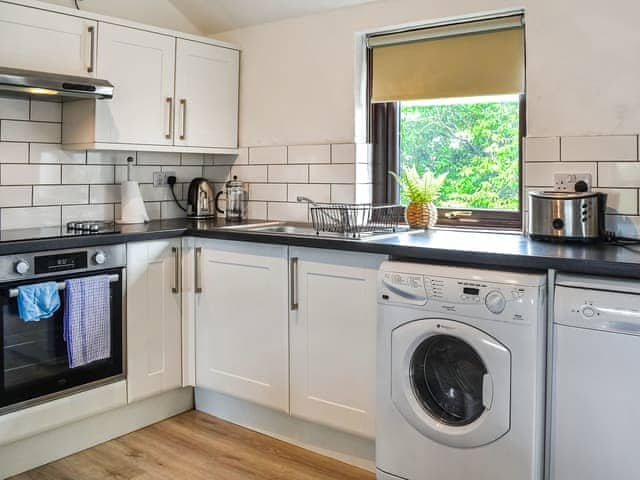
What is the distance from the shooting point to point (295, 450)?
9.18 ft

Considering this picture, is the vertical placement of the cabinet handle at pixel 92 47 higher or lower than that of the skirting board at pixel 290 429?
higher

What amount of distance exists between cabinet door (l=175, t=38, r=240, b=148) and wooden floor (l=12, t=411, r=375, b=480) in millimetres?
1492

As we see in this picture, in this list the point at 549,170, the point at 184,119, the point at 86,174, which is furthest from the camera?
the point at 184,119

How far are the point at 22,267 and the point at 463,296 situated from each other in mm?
1623

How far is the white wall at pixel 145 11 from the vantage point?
3242mm

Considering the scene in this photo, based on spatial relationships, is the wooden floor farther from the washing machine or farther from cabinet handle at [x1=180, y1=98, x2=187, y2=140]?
cabinet handle at [x1=180, y1=98, x2=187, y2=140]

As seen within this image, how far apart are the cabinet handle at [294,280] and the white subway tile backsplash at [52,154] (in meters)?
1.30

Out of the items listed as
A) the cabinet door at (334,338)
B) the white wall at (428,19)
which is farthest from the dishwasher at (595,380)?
the white wall at (428,19)

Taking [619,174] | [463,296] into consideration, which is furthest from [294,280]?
[619,174]

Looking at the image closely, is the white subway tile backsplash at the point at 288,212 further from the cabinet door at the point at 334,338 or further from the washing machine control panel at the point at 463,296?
the washing machine control panel at the point at 463,296

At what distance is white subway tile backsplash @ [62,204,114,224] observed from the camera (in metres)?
3.17

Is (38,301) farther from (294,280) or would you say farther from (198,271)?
(294,280)

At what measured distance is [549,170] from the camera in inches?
105

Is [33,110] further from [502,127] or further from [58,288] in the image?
[502,127]
